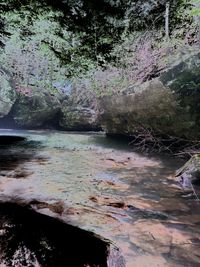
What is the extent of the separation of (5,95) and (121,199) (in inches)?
746

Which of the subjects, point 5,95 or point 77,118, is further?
point 5,95

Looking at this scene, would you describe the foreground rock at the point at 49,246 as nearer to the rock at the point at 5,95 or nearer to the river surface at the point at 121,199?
the river surface at the point at 121,199

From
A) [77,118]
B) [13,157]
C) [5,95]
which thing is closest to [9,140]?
[13,157]

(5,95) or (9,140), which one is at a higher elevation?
(5,95)

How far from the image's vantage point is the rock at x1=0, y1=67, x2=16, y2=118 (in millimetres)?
22469

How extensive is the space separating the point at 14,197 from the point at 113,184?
2.21 m

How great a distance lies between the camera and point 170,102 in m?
10.4

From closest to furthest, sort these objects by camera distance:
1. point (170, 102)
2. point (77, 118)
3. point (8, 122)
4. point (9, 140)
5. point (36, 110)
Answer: point (170, 102) < point (9, 140) < point (77, 118) < point (36, 110) < point (8, 122)

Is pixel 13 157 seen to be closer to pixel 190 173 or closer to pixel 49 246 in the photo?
pixel 190 173

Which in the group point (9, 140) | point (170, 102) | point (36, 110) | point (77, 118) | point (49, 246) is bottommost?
point (9, 140)

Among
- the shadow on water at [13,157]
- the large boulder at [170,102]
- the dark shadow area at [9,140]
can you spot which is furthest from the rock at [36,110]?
the shadow on water at [13,157]

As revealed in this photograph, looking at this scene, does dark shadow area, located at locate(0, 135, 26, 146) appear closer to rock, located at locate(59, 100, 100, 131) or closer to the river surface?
the river surface

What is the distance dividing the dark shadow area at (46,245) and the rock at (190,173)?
4135mm

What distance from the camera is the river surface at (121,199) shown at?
3816mm
